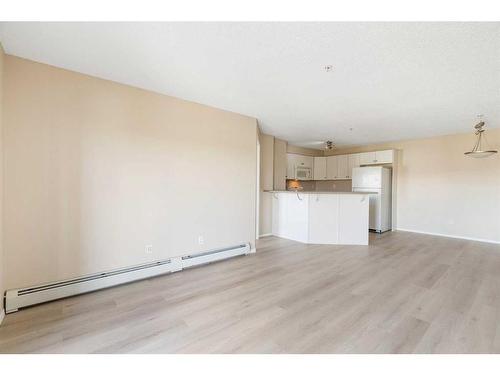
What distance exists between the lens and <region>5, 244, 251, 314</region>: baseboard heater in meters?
2.02

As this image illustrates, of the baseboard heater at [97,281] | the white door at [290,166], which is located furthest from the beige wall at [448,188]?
the baseboard heater at [97,281]

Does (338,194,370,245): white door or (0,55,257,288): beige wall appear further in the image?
(338,194,370,245): white door

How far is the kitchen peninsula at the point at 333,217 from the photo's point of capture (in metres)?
4.38

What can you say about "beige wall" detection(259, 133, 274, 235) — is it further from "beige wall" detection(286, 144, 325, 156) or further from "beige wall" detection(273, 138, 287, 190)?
"beige wall" detection(286, 144, 325, 156)

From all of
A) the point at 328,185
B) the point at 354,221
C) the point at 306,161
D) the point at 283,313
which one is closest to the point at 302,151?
the point at 306,161

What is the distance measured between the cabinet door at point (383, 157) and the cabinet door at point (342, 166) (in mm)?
817

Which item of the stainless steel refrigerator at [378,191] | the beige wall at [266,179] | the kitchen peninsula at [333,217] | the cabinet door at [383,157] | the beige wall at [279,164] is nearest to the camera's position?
the kitchen peninsula at [333,217]

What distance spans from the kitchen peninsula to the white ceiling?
1.73m

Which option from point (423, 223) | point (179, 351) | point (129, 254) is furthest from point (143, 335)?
point (423, 223)

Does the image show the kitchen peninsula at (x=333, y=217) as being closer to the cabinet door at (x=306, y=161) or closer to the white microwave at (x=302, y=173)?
the white microwave at (x=302, y=173)

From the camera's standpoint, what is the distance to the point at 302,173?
259 inches

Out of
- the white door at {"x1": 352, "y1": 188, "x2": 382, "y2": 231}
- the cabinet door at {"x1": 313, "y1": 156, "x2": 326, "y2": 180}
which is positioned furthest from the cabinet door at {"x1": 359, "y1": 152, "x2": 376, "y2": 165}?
the cabinet door at {"x1": 313, "y1": 156, "x2": 326, "y2": 180}

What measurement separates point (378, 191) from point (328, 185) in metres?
1.84
